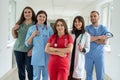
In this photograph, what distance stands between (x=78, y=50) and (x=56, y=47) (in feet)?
1.02

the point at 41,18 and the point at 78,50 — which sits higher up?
the point at 41,18

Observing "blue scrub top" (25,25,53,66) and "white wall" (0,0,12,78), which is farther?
"white wall" (0,0,12,78)

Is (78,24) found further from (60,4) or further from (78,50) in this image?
(60,4)

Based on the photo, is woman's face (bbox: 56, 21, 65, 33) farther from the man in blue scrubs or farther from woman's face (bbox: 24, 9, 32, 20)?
the man in blue scrubs

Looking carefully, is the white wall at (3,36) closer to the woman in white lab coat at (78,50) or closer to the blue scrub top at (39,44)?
the blue scrub top at (39,44)

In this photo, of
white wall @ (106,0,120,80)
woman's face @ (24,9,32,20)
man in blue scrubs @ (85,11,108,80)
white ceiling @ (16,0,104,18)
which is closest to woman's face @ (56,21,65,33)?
woman's face @ (24,9,32,20)

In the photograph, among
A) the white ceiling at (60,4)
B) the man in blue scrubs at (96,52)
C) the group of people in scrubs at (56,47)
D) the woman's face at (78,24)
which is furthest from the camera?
the white ceiling at (60,4)

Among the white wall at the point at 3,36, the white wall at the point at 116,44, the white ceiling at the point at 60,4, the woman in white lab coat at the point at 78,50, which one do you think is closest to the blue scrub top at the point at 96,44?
the woman in white lab coat at the point at 78,50

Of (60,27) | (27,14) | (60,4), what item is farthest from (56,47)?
(60,4)

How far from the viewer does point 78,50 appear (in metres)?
2.90

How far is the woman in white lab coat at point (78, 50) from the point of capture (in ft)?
9.42

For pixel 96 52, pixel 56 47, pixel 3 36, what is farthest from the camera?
pixel 3 36

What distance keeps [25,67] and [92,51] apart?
1121 millimetres

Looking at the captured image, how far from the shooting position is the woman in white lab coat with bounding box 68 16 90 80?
2.87m
